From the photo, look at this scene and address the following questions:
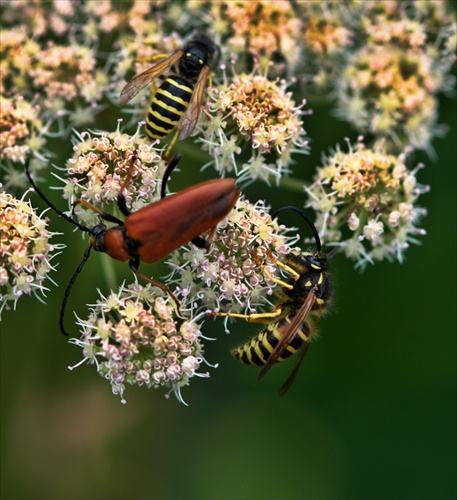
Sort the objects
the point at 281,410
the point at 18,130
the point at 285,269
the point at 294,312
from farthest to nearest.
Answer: the point at 281,410, the point at 18,130, the point at 294,312, the point at 285,269

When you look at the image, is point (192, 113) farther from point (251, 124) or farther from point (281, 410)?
point (281, 410)

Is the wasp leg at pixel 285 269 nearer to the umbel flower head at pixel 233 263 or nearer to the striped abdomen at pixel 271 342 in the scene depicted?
the umbel flower head at pixel 233 263

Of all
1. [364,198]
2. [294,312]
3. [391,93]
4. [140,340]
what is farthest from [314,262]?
[391,93]

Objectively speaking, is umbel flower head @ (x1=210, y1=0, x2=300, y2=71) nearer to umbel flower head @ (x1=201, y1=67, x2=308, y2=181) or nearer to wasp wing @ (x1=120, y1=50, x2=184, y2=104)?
umbel flower head @ (x1=201, y1=67, x2=308, y2=181)

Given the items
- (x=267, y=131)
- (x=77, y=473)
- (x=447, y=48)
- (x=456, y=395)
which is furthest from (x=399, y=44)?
(x=77, y=473)

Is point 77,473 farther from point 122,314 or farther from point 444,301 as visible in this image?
point 444,301

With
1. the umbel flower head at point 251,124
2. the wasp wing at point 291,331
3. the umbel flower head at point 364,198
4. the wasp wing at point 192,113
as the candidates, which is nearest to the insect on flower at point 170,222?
the wasp wing at point 192,113

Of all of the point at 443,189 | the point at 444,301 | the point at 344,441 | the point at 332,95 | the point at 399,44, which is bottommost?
the point at 344,441
